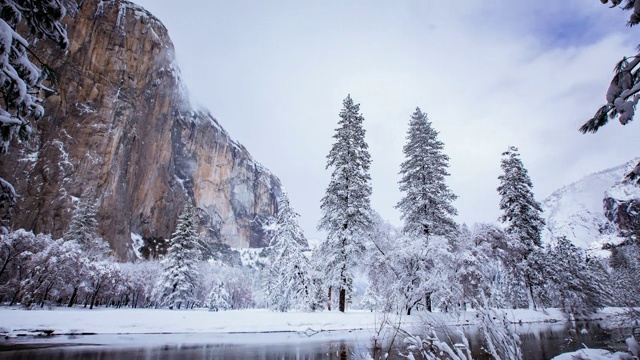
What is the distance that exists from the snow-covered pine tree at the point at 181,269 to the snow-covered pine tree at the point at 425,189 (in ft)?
91.2

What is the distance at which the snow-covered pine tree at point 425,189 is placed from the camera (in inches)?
816

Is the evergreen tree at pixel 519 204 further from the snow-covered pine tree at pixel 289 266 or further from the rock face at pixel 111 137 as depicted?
the rock face at pixel 111 137

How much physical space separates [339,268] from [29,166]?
107 meters

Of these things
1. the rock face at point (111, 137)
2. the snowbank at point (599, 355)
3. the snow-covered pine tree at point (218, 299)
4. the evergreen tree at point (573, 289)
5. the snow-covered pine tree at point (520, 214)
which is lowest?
the snow-covered pine tree at point (218, 299)

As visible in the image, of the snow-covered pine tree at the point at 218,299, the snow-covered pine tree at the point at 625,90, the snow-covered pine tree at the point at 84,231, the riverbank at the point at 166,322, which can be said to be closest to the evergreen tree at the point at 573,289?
the riverbank at the point at 166,322

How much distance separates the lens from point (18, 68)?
19.3 feet

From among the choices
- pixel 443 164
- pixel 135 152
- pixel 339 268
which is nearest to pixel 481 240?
pixel 443 164

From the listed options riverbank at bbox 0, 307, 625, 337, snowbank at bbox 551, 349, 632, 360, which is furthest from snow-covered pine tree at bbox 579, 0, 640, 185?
riverbank at bbox 0, 307, 625, 337

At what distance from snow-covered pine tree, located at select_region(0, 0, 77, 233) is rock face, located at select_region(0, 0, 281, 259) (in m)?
99.0

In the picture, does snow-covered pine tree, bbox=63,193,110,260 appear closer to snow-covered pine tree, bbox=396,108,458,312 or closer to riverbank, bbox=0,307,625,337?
riverbank, bbox=0,307,625,337

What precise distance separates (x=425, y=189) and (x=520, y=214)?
1064 centimetres

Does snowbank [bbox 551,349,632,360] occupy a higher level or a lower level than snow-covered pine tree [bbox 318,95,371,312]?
lower

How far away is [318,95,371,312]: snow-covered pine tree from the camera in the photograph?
19812mm

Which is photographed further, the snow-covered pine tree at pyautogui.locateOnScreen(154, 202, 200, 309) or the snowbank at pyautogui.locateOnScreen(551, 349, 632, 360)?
the snow-covered pine tree at pyautogui.locateOnScreen(154, 202, 200, 309)
